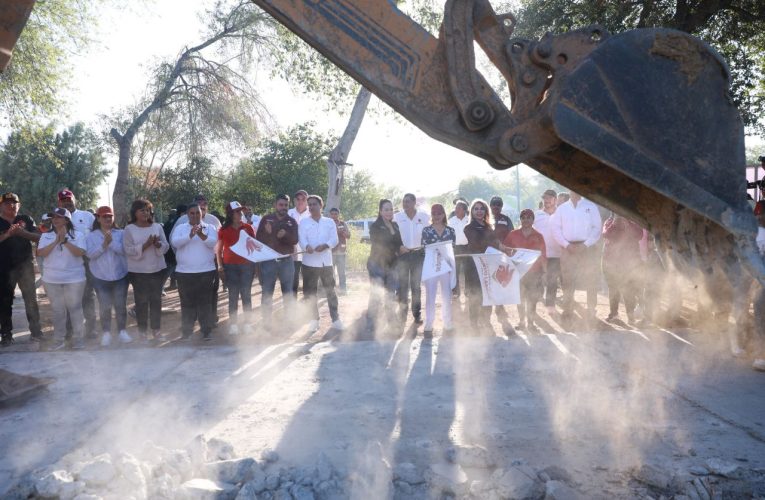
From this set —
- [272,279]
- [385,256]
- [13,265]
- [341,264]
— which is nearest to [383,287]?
[385,256]

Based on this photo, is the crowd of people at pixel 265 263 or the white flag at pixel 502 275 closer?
the crowd of people at pixel 265 263

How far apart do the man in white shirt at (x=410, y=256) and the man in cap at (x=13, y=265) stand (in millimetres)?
5004

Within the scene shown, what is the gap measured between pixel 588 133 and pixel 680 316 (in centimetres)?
685

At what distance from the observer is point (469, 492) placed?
325 cm

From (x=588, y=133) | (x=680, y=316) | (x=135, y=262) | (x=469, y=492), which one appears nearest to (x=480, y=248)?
(x=680, y=316)

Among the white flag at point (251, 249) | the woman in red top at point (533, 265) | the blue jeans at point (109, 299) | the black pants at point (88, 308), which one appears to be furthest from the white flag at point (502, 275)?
the black pants at point (88, 308)

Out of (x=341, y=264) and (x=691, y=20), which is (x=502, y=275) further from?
(x=691, y=20)

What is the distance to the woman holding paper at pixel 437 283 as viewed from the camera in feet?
25.9

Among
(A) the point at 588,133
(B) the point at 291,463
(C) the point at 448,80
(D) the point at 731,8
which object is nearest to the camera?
(A) the point at 588,133

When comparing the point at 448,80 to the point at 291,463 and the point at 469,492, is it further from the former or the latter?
the point at 291,463

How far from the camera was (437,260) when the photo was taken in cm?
803

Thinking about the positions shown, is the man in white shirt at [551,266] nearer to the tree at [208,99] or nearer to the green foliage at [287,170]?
the tree at [208,99]

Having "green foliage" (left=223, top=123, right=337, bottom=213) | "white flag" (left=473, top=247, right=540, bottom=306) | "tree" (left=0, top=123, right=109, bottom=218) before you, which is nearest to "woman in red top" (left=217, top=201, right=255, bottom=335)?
"white flag" (left=473, top=247, right=540, bottom=306)

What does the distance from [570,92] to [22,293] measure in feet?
26.0
